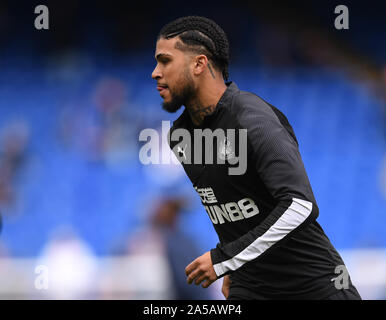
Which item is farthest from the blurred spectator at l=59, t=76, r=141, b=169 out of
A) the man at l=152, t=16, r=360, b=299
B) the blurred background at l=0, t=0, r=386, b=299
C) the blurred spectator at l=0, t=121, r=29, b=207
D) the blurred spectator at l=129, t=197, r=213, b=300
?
the man at l=152, t=16, r=360, b=299

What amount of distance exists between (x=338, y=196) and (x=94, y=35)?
267 cm

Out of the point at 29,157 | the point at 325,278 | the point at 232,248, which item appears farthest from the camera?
the point at 29,157

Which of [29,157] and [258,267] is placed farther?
[29,157]

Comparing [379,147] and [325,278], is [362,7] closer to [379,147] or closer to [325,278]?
[379,147]

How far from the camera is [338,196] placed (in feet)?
16.7

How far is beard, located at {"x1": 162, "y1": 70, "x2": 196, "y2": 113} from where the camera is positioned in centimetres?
243

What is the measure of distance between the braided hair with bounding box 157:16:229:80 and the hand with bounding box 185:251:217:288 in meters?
0.88

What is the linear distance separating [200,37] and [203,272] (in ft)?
3.32

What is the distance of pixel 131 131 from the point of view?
5.02m

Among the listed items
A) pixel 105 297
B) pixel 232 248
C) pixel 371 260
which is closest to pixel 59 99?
pixel 105 297

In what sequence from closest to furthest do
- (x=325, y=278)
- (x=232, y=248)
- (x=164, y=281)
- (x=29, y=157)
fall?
(x=232, y=248) < (x=325, y=278) < (x=164, y=281) < (x=29, y=157)

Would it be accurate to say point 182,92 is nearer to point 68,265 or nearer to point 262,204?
point 262,204

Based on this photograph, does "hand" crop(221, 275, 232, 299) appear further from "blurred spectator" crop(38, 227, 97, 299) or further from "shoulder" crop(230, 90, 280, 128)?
"blurred spectator" crop(38, 227, 97, 299)

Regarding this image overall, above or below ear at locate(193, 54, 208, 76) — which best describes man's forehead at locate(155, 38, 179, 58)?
above
